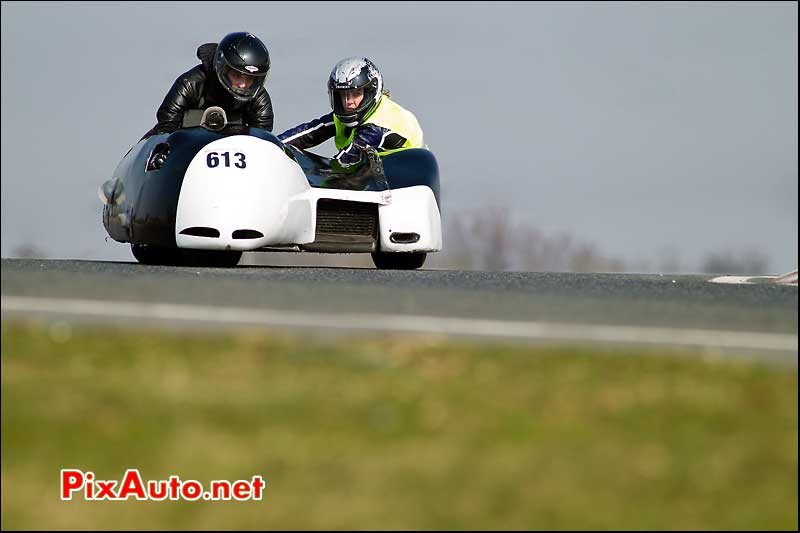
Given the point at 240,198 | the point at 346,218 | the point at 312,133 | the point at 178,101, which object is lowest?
the point at 346,218

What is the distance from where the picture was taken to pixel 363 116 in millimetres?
14055

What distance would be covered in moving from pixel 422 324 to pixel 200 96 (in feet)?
25.9

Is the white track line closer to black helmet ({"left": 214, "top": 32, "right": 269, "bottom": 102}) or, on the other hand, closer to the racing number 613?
the racing number 613

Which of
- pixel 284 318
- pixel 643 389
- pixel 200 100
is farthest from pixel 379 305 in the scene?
pixel 200 100

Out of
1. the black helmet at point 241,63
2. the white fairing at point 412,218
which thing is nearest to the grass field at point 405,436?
the white fairing at point 412,218

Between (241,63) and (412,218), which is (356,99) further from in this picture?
(412,218)

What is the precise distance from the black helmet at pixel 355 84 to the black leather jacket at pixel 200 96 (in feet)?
2.34

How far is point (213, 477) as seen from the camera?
463 cm

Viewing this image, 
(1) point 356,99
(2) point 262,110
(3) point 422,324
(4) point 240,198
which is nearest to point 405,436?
(3) point 422,324

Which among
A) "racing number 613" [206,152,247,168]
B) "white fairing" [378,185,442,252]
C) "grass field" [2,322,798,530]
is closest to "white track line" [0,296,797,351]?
"grass field" [2,322,798,530]

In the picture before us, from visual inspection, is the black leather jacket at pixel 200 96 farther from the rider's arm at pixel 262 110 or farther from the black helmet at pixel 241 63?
the black helmet at pixel 241 63

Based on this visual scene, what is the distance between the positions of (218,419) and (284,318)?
5.38ft

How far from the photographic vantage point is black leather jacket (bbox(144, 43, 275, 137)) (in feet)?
45.0

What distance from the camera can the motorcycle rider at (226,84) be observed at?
13383 millimetres
